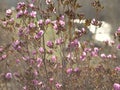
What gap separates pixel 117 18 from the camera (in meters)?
14.4

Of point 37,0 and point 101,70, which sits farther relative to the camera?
point 101,70

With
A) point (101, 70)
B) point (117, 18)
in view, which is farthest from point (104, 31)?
point (101, 70)

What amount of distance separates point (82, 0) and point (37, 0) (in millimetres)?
9266

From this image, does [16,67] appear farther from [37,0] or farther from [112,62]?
[37,0]

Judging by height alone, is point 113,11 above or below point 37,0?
below

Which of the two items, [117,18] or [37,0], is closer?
[37,0]

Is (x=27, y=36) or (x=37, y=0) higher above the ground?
(x=37, y=0)

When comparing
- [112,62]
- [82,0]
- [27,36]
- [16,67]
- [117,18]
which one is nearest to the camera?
[27,36]

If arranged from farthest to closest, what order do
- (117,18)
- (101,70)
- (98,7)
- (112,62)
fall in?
1. (117,18)
2. (112,62)
3. (101,70)
4. (98,7)

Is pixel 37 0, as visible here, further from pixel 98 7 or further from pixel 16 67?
pixel 16 67

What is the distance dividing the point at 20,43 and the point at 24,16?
39 centimetres

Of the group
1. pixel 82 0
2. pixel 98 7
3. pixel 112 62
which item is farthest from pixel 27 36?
pixel 82 0

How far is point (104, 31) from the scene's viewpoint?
1474 cm

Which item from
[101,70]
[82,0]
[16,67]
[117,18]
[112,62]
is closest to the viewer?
[101,70]
